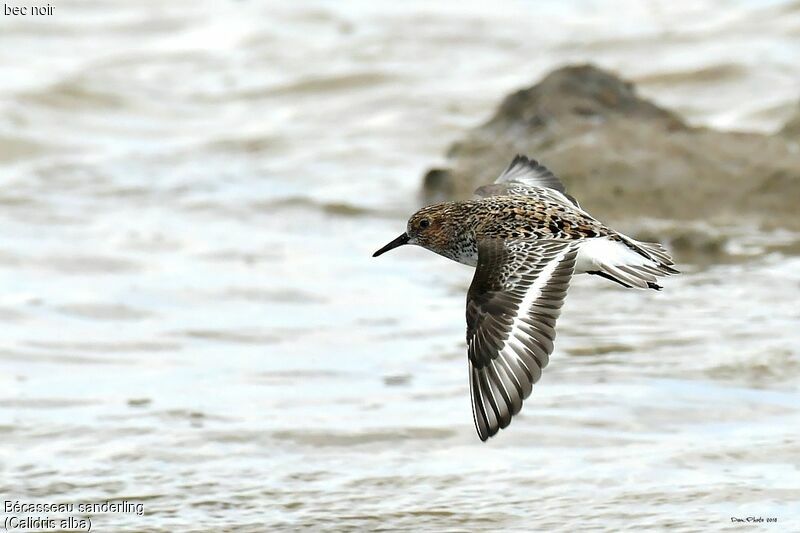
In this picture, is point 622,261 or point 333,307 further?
point 333,307

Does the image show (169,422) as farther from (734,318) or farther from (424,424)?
(734,318)

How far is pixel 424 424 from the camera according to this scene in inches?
275

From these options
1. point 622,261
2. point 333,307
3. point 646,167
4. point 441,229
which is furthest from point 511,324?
point 646,167

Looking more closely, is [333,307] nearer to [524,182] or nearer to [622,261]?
[524,182]

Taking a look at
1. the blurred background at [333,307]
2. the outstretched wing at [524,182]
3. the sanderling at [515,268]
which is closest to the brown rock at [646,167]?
the blurred background at [333,307]

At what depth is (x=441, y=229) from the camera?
616cm

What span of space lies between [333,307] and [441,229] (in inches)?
110

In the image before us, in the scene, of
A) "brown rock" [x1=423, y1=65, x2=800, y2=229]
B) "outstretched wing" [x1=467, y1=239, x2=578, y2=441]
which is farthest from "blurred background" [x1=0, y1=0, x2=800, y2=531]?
"outstretched wing" [x1=467, y1=239, x2=578, y2=441]

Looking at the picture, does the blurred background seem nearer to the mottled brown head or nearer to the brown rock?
the brown rock

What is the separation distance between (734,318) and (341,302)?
2307mm

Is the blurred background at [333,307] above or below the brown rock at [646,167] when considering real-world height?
below

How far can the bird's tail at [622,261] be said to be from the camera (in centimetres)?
545

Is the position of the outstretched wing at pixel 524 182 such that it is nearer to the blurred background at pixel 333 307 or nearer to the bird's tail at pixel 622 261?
the bird's tail at pixel 622 261

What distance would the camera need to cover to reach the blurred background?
634cm
